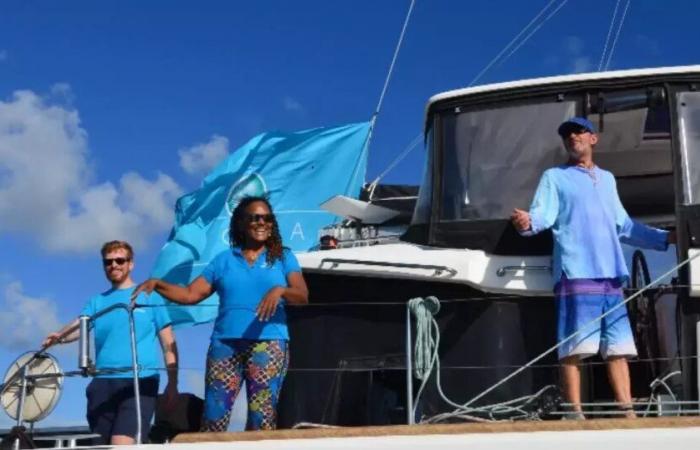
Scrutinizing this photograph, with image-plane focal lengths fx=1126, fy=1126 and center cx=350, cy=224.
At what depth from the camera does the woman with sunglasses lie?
18.0 feet

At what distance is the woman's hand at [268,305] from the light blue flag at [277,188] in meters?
5.65

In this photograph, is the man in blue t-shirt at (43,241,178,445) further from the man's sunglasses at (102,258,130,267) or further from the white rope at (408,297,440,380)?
the white rope at (408,297,440,380)

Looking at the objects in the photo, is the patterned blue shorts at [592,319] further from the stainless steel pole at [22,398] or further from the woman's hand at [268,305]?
the stainless steel pole at [22,398]

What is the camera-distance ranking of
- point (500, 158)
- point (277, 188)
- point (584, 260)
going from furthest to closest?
1. point (277, 188)
2. point (500, 158)
3. point (584, 260)

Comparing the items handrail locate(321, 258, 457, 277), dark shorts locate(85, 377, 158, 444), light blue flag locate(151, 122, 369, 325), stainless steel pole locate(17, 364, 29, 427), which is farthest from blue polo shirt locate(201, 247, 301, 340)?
light blue flag locate(151, 122, 369, 325)

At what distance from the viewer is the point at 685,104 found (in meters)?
6.30

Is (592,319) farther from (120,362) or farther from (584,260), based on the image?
(120,362)

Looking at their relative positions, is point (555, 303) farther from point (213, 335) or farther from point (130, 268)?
point (130, 268)

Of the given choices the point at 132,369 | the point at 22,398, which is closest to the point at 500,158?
the point at 132,369

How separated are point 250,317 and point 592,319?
65.2 inches

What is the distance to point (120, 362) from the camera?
586cm

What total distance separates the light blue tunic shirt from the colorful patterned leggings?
141 cm

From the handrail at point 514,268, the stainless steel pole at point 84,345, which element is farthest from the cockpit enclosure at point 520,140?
the stainless steel pole at point 84,345

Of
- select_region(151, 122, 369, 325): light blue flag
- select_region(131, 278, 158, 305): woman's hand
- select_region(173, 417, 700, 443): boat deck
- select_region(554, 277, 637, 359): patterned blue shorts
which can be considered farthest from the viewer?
select_region(151, 122, 369, 325): light blue flag
